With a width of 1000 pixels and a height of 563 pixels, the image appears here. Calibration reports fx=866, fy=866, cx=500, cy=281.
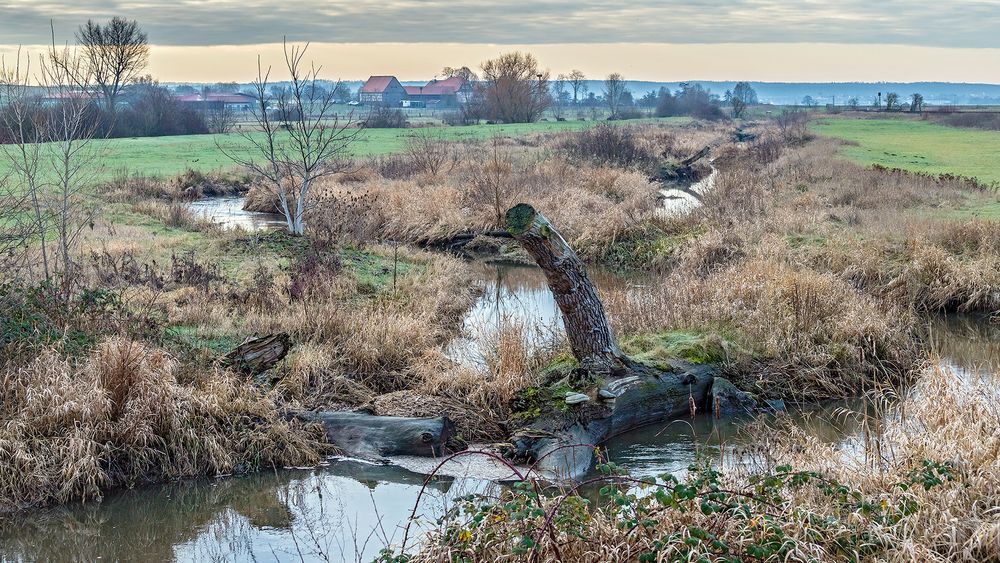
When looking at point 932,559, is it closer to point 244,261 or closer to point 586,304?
point 586,304

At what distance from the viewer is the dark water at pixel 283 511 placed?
7.42 metres

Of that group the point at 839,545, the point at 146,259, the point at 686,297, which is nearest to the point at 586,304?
the point at 686,297

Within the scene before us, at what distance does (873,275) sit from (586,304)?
831cm

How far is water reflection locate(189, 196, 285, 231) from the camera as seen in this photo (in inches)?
944

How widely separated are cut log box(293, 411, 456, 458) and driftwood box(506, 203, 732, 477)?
82 cm

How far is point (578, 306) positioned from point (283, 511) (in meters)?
3.81

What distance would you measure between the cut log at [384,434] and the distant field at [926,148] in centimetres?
2233

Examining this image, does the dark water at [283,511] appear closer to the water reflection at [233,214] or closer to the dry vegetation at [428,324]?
the dry vegetation at [428,324]

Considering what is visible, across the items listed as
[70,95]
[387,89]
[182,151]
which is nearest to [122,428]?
[70,95]

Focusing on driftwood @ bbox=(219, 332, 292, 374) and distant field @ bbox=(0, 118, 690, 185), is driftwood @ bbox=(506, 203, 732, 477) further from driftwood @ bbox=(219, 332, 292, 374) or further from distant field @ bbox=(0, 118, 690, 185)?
distant field @ bbox=(0, 118, 690, 185)

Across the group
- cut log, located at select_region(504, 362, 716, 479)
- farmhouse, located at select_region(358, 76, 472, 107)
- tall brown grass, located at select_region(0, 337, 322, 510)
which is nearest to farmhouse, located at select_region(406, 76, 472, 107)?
farmhouse, located at select_region(358, 76, 472, 107)

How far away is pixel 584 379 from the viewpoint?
9781 mm

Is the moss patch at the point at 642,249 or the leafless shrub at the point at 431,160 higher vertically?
the leafless shrub at the point at 431,160

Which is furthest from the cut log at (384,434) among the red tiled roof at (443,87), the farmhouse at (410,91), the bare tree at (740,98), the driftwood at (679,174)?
the red tiled roof at (443,87)
